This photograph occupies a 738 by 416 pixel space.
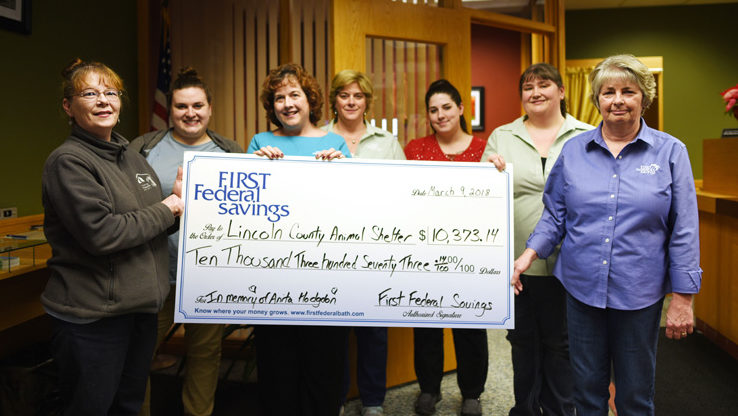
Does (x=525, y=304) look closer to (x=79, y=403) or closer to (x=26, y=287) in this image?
A: (x=79, y=403)

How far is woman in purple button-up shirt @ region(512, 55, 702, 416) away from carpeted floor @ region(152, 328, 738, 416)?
97 centimetres

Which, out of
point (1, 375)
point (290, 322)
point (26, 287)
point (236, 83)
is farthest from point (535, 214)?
point (236, 83)

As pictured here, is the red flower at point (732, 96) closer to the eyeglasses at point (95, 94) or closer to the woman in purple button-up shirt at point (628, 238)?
the woman in purple button-up shirt at point (628, 238)

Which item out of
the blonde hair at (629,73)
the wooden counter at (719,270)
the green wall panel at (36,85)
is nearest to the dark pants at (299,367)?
the blonde hair at (629,73)

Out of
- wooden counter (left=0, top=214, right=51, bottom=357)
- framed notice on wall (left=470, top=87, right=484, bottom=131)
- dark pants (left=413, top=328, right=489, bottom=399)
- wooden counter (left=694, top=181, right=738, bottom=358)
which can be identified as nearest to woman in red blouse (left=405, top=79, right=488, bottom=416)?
dark pants (left=413, top=328, right=489, bottom=399)

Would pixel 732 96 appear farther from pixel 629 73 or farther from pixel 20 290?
pixel 20 290

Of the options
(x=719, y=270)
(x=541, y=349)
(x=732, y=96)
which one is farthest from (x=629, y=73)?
(x=719, y=270)

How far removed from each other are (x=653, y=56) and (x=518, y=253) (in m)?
4.47

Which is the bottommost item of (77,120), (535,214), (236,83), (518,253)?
(518,253)

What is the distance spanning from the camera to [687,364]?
2881mm

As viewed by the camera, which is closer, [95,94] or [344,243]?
[95,94]

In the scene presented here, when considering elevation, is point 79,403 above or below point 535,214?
below

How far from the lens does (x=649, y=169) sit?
1.41m

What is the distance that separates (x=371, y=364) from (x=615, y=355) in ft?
3.48
